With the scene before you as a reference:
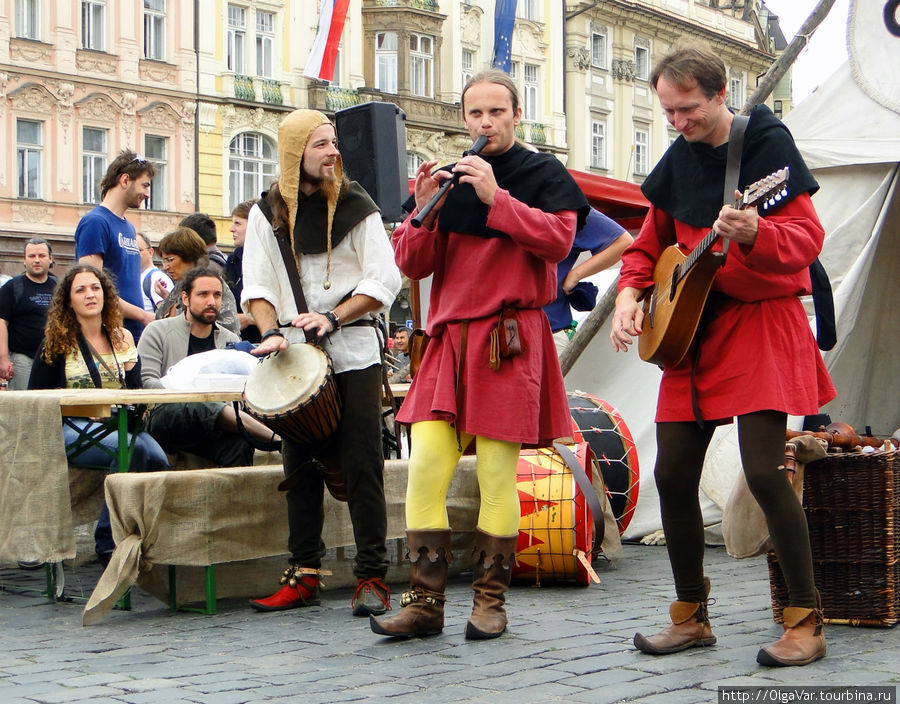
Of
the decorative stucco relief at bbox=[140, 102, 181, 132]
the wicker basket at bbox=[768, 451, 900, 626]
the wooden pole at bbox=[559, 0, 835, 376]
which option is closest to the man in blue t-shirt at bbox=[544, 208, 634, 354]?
the wicker basket at bbox=[768, 451, 900, 626]

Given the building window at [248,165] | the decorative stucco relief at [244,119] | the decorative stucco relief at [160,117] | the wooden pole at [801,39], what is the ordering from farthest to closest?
1. the building window at [248,165]
2. the decorative stucco relief at [244,119]
3. the decorative stucco relief at [160,117]
4. the wooden pole at [801,39]

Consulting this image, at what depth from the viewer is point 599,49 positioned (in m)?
43.4

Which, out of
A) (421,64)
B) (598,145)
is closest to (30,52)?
(421,64)

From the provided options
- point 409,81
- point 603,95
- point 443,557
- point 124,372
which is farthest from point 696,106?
point 603,95

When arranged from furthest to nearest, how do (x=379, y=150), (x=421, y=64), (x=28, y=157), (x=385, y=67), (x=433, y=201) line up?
(x=421, y=64) < (x=385, y=67) < (x=28, y=157) < (x=379, y=150) < (x=433, y=201)

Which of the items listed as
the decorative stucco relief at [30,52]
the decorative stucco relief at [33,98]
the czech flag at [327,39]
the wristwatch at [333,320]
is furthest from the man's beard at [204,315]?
the decorative stucco relief at [30,52]

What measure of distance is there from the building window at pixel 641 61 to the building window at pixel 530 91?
4897mm

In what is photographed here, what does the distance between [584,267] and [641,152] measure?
4083 centimetres

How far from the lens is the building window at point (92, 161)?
29.6 m

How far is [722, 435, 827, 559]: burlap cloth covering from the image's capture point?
14.3 ft

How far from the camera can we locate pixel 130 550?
15.9 feet

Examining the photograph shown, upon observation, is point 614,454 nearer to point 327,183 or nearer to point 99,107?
point 327,183

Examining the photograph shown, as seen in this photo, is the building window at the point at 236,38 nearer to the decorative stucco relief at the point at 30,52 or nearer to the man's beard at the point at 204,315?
the decorative stucco relief at the point at 30,52

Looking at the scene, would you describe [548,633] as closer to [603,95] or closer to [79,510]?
[79,510]
